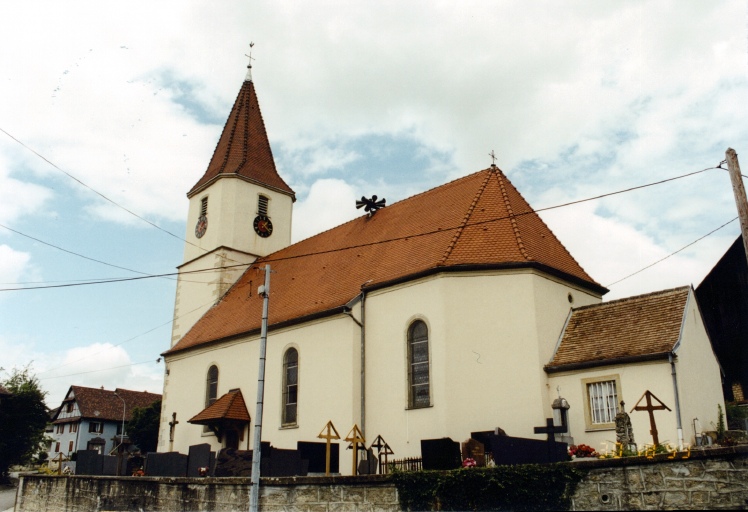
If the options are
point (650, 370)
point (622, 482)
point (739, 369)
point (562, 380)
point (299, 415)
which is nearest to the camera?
point (622, 482)

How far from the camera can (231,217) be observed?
30406 millimetres

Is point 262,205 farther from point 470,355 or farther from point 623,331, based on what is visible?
point 623,331

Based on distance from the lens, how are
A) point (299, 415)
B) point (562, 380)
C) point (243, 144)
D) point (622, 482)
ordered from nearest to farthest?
point (622, 482) < point (562, 380) < point (299, 415) < point (243, 144)

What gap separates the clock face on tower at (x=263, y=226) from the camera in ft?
102

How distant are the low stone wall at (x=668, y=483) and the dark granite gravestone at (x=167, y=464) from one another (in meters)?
10.7

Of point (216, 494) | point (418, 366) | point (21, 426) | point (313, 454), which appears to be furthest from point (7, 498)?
point (418, 366)

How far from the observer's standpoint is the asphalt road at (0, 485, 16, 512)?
28.5m

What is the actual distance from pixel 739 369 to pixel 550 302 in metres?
8.97

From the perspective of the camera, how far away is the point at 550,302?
19188 millimetres

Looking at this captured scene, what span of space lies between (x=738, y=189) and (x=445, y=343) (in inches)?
333

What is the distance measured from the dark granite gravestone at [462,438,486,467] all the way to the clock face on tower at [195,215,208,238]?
19131mm

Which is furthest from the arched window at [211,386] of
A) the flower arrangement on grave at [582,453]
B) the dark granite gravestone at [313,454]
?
the flower arrangement on grave at [582,453]

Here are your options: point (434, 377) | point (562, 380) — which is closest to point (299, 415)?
point (434, 377)

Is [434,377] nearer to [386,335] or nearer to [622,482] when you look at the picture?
[386,335]
